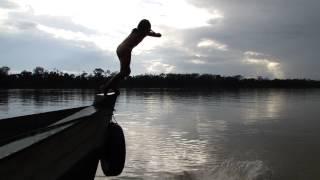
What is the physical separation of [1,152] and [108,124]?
164 inches

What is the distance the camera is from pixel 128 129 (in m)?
33.6

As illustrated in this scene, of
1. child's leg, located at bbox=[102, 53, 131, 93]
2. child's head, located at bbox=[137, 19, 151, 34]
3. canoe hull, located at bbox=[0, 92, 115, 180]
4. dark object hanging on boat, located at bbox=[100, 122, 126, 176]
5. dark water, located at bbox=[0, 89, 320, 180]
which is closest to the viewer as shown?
canoe hull, located at bbox=[0, 92, 115, 180]

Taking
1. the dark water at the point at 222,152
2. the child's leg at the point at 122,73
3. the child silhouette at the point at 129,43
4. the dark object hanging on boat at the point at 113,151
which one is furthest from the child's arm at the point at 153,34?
the dark water at the point at 222,152

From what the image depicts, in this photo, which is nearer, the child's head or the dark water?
the child's head

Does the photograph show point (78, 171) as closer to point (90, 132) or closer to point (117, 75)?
point (90, 132)

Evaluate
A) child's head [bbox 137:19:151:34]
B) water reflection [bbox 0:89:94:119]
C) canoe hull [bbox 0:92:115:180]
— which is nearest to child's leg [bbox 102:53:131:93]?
canoe hull [bbox 0:92:115:180]

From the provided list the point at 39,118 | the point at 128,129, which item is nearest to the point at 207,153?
the point at 128,129

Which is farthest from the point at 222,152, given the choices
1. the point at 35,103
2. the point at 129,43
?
the point at 35,103

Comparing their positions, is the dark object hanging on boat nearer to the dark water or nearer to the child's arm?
the child's arm

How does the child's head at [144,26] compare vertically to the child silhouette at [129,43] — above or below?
above

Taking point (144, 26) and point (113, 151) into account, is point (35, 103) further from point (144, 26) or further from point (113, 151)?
point (144, 26)

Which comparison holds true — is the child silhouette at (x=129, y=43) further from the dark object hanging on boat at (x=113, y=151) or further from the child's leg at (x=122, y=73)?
the dark object hanging on boat at (x=113, y=151)

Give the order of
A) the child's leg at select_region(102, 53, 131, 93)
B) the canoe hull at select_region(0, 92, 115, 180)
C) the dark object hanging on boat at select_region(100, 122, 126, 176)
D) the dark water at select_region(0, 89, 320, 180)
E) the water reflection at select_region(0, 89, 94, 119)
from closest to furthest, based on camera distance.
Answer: the canoe hull at select_region(0, 92, 115, 180)
the child's leg at select_region(102, 53, 131, 93)
the dark object hanging on boat at select_region(100, 122, 126, 176)
the dark water at select_region(0, 89, 320, 180)
the water reflection at select_region(0, 89, 94, 119)

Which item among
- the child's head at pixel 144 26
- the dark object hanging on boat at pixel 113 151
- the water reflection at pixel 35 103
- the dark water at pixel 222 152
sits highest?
the child's head at pixel 144 26
